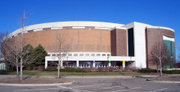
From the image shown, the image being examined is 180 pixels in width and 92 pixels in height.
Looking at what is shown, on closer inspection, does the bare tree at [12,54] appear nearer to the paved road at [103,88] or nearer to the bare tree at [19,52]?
the bare tree at [19,52]

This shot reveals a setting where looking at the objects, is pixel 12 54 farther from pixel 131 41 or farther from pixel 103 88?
pixel 131 41

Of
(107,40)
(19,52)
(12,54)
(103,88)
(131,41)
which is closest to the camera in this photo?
(103,88)

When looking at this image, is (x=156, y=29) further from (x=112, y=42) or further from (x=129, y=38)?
(x=112, y=42)

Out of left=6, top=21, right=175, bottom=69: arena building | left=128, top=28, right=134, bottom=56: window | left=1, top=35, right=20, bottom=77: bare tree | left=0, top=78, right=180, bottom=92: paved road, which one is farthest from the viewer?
left=128, top=28, right=134, bottom=56: window

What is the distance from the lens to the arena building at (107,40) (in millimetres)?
54562

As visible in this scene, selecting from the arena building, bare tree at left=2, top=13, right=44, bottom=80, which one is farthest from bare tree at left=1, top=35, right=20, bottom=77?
the arena building

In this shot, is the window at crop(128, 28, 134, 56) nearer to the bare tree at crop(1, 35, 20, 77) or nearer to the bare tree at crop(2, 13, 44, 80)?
the bare tree at crop(2, 13, 44, 80)

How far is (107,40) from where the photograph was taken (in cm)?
6134

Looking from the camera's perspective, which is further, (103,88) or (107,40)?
(107,40)

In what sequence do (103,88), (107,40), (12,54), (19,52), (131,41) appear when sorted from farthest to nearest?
(107,40) < (131,41) < (12,54) < (19,52) < (103,88)

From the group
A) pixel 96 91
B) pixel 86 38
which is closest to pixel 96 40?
Answer: pixel 86 38

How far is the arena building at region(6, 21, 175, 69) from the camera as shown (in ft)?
179

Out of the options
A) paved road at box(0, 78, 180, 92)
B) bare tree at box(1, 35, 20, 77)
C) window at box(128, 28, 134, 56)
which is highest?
window at box(128, 28, 134, 56)

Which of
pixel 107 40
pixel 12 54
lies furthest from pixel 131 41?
pixel 12 54
